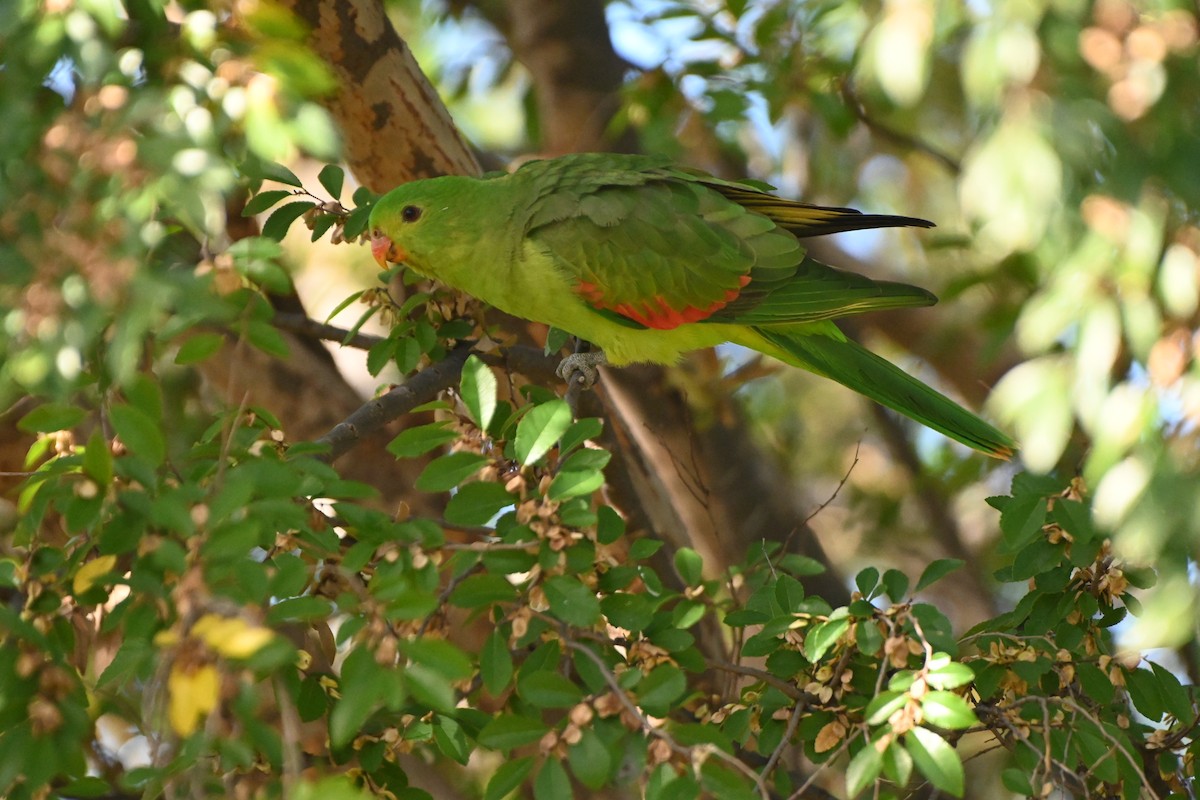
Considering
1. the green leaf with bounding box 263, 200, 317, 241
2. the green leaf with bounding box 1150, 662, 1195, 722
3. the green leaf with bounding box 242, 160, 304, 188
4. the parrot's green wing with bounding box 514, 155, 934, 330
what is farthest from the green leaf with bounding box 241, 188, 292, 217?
the green leaf with bounding box 1150, 662, 1195, 722

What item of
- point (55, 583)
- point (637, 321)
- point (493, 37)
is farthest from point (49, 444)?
point (493, 37)

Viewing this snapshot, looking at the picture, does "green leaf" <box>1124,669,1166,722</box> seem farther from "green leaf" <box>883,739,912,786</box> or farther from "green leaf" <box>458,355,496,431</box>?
"green leaf" <box>458,355,496,431</box>

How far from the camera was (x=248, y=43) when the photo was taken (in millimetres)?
1395

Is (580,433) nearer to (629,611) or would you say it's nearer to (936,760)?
(629,611)

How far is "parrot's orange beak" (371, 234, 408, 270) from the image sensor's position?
2.84 m

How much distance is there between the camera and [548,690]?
174 cm

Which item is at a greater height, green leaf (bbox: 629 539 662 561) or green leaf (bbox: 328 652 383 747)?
green leaf (bbox: 328 652 383 747)

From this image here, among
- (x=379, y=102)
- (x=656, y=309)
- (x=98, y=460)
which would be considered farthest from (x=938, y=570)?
(x=379, y=102)

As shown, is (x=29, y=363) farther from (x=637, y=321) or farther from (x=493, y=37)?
(x=493, y=37)

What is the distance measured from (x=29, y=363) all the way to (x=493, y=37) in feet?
13.9

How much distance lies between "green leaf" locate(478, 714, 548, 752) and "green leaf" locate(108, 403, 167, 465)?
0.64m

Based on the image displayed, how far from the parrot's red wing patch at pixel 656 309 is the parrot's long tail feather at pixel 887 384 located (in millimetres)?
252

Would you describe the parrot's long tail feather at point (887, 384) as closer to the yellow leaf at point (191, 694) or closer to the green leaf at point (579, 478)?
the green leaf at point (579, 478)

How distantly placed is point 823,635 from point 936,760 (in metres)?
0.33
